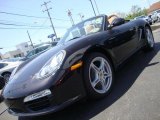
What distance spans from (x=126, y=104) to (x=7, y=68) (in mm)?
9457

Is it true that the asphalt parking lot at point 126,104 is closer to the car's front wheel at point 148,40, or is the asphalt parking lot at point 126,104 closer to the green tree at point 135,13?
the car's front wheel at point 148,40

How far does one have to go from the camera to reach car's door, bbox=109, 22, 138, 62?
437 centimetres

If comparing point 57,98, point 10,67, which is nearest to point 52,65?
point 57,98

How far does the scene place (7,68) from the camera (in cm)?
1182

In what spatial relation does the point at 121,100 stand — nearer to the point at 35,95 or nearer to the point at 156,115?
the point at 156,115

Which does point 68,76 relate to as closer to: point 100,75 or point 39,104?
point 39,104

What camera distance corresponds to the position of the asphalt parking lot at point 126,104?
295cm

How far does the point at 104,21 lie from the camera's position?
4.73 m

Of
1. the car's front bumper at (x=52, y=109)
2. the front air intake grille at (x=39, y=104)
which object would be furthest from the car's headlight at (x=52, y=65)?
the car's front bumper at (x=52, y=109)

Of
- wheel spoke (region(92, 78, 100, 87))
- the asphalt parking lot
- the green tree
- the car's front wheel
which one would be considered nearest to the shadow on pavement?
the asphalt parking lot

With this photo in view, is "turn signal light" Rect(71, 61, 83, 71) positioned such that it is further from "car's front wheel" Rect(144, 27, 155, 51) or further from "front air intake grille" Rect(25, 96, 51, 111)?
"car's front wheel" Rect(144, 27, 155, 51)

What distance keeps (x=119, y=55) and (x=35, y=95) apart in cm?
191

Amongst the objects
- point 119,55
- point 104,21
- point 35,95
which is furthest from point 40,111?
point 104,21

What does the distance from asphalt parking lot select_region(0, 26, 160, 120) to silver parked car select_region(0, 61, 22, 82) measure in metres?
7.43
